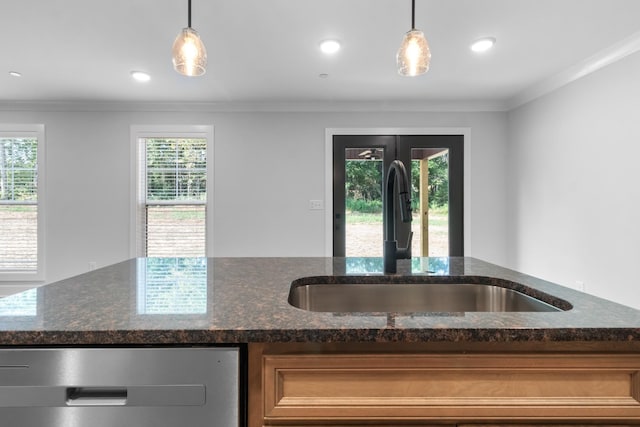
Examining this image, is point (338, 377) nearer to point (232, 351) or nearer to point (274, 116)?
point (232, 351)

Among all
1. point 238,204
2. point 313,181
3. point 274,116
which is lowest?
point 238,204

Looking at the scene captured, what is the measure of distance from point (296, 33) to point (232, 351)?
2.40 m

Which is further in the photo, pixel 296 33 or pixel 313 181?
pixel 313 181

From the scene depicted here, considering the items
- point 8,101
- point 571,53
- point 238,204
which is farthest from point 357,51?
point 8,101

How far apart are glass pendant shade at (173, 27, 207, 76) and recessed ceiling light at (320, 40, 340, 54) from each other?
1.46 m

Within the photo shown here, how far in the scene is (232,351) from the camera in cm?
73

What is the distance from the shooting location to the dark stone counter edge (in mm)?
722

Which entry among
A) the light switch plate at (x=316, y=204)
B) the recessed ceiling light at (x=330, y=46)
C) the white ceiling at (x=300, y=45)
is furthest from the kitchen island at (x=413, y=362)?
the light switch plate at (x=316, y=204)

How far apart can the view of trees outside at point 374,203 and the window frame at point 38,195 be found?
3.63m

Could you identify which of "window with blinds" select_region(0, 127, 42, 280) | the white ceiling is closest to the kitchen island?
the white ceiling

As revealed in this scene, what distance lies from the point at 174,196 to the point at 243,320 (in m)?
3.90

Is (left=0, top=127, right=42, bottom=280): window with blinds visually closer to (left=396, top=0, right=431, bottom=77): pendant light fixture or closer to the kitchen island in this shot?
the kitchen island

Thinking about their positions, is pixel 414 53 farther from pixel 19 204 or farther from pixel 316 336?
pixel 19 204

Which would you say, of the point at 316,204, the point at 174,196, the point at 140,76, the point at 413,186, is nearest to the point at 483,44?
the point at 413,186
